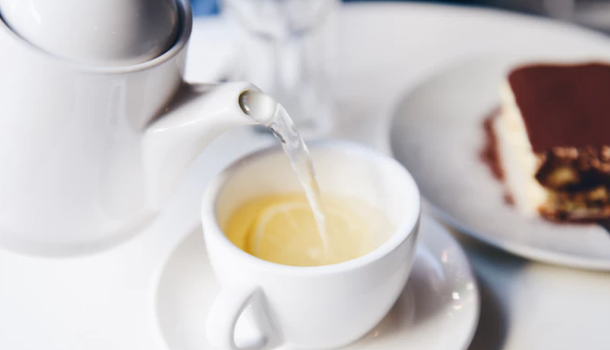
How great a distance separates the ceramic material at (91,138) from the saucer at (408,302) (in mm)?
84

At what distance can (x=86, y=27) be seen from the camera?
0.46m

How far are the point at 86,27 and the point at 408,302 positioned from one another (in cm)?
39

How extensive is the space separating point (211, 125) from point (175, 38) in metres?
0.08

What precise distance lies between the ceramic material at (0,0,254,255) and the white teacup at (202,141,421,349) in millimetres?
74

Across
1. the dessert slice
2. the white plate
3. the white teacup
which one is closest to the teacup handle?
the white teacup

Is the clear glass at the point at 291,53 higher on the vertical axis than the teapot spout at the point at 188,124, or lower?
lower

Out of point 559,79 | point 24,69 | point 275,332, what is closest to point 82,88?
point 24,69

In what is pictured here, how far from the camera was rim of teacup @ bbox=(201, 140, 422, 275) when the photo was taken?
488mm

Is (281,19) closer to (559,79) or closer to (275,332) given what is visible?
(559,79)

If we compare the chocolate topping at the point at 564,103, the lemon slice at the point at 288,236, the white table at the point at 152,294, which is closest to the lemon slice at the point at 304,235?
the lemon slice at the point at 288,236

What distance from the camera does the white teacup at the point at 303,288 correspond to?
0.49 meters

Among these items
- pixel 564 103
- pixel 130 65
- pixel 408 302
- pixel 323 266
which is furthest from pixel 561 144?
pixel 130 65

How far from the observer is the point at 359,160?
636 millimetres

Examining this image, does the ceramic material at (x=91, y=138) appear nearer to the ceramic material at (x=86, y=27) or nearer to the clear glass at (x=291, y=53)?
the ceramic material at (x=86, y=27)
